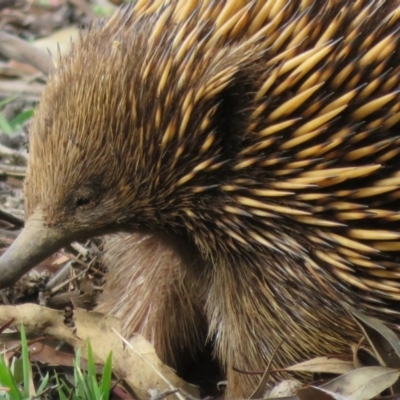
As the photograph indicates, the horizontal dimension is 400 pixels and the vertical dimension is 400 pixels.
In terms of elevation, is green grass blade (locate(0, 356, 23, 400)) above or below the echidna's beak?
below

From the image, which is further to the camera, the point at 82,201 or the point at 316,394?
the point at 82,201

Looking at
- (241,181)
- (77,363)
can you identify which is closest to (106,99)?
(241,181)

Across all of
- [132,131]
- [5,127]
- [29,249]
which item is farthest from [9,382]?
[5,127]

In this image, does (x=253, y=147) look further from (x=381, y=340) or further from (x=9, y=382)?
(x=9, y=382)

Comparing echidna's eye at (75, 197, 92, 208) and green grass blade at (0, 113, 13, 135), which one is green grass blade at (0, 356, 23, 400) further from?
green grass blade at (0, 113, 13, 135)

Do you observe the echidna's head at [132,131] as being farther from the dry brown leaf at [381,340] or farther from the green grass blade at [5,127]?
the green grass blade at [5,127]

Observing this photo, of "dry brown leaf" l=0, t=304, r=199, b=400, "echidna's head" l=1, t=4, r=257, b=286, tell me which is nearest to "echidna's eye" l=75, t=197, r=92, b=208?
"echidna's head" l=1, t=4, r=257, b=286

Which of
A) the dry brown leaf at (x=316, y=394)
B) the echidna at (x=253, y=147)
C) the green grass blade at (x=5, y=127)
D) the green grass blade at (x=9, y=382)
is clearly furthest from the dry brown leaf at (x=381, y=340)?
the green grass blade at (x=5, y=127)

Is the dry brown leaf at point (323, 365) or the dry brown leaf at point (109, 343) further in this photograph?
the dry brown leaf at point (109, 343)
